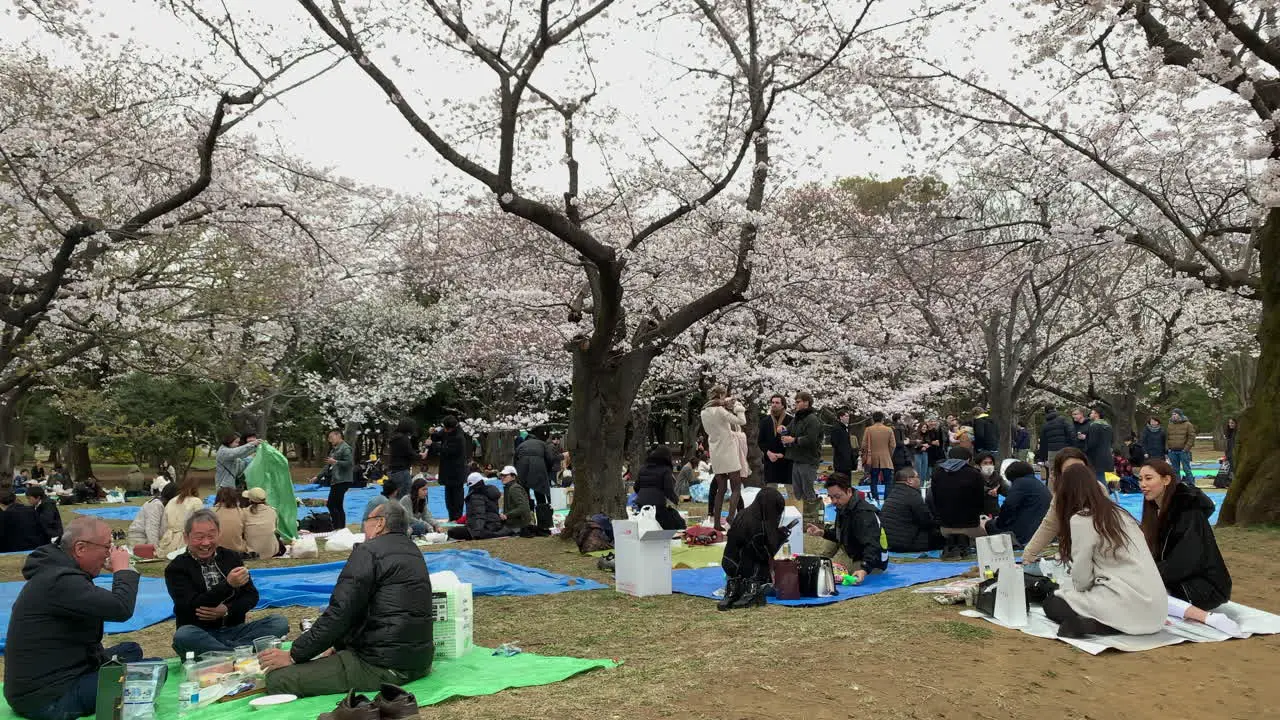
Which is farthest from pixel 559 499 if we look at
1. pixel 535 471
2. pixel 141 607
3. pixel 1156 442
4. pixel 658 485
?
pixel 1156 442

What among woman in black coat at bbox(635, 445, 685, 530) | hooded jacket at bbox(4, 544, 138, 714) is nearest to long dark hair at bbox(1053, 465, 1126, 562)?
hooded jacket at bbox(4, 544, 138, 714)

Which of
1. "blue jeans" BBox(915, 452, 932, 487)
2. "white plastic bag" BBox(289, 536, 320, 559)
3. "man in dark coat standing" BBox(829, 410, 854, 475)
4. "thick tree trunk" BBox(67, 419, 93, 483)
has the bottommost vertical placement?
"white plastic bag" BBox(289, 536, 320, 559)

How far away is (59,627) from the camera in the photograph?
15.4ft

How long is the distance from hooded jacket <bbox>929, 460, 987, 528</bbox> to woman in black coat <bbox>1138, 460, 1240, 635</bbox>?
3367 mm

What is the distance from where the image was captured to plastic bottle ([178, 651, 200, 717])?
494 cm

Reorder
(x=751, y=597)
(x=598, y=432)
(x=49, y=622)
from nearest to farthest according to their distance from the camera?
(x=49, y=622) → (x=751, y=597) → (x=598, y=432)

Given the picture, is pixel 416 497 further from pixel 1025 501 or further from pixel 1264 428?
pixel 1264 428

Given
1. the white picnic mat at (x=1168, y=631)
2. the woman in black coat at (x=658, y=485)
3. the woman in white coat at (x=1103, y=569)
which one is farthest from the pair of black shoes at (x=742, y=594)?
the woman in black coat at (x=658, y=485)

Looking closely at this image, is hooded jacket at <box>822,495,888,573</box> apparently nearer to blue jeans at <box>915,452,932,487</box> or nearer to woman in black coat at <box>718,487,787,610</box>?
woman in black coat at <box>718,487,787,610</box>

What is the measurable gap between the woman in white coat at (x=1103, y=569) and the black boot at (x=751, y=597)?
7.74ft

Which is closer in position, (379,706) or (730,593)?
(379,706)

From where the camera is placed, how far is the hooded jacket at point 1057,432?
15.5m

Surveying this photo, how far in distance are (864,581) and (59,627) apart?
617cm

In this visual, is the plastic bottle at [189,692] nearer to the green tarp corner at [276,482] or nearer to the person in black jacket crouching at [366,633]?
the person in black jacket crouching at [366,633]
